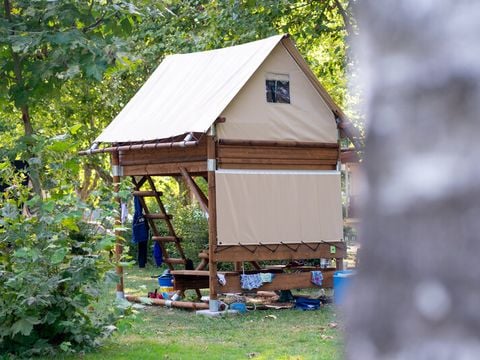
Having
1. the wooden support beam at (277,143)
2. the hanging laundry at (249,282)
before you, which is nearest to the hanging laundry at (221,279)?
the hanging laundry at (249,282)

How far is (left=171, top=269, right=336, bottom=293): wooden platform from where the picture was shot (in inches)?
508

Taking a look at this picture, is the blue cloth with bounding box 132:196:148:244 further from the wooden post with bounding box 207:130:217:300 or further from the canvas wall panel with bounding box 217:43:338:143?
the canvas wall panel with bounding box 217:43:338:143

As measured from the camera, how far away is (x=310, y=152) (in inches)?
543

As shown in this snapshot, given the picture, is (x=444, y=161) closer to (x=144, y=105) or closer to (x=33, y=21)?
(x=33, y=21)

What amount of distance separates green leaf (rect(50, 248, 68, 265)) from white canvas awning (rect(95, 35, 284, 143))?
458 cm

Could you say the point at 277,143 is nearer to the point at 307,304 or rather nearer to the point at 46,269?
the point at 307,304

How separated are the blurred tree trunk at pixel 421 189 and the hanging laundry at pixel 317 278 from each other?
42.9 feet

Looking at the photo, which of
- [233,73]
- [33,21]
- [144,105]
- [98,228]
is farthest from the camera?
[144,105]

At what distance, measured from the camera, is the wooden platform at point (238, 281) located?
1290 centimetres

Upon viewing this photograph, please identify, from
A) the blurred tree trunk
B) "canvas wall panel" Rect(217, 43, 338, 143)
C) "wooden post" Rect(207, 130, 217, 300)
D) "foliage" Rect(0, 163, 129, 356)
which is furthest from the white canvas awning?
the blurred tree trunk

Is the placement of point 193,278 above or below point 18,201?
below

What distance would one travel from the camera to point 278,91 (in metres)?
13.4

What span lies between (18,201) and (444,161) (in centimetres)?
802

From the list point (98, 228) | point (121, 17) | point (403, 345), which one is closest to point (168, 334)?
point (98, 228)
